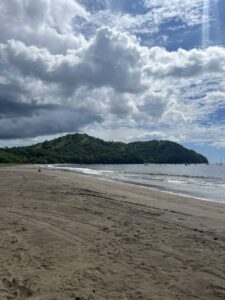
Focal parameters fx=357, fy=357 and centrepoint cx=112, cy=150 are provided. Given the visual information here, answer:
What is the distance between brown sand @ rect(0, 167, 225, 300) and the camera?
6.19m

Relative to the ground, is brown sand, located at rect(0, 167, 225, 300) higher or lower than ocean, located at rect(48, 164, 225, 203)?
lower

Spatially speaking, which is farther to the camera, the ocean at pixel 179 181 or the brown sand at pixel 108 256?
the ocean at pixel 179 181

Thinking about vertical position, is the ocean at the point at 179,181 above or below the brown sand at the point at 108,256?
above

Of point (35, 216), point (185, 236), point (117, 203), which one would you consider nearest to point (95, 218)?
Answer: point (35, 216)

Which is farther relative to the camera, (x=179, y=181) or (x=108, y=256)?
(x=179, y=181)

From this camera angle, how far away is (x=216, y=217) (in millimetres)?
14969

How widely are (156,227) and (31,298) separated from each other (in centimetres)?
652

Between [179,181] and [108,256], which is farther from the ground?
[179,181]

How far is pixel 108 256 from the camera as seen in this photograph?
26.4 feet

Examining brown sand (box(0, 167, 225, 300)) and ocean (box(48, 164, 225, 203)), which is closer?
brown sand (box(0, 167, 225, 300))

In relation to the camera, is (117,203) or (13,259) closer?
(13,259)

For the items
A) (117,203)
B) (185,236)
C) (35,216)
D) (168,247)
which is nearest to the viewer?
(168,247)

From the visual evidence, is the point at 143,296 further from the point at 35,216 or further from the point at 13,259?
the point at 35,216

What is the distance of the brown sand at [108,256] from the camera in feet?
20.3
